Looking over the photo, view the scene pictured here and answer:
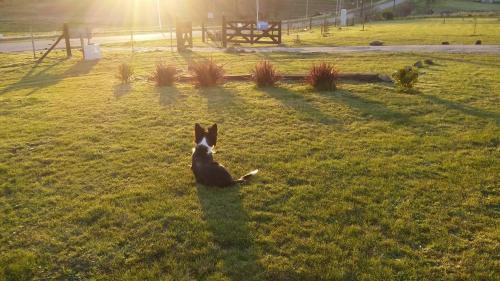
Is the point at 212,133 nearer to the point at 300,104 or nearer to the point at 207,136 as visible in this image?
the point at 207,136

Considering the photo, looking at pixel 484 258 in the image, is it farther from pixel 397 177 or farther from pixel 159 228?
pixel 159 228

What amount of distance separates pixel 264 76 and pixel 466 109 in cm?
595

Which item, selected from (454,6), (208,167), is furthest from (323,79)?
(454,6)

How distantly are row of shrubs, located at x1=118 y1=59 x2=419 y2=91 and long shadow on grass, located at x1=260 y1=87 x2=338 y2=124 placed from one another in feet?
1.85

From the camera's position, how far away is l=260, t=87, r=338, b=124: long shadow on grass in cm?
978

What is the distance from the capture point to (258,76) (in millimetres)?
13289

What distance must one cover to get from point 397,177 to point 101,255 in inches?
178

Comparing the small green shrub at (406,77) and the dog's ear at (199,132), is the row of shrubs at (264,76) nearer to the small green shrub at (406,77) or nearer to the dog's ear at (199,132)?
the small green shrub at (406,77)

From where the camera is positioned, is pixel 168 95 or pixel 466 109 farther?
pixel 168 95

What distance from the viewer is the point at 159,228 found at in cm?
520

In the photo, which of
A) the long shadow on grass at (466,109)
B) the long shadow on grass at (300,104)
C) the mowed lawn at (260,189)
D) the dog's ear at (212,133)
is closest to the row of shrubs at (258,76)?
the long shadow on grass at (300,104)

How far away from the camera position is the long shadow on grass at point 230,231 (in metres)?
4.40

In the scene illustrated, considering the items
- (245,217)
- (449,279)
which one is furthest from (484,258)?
(245,217)

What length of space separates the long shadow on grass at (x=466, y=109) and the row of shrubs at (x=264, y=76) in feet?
3.33
